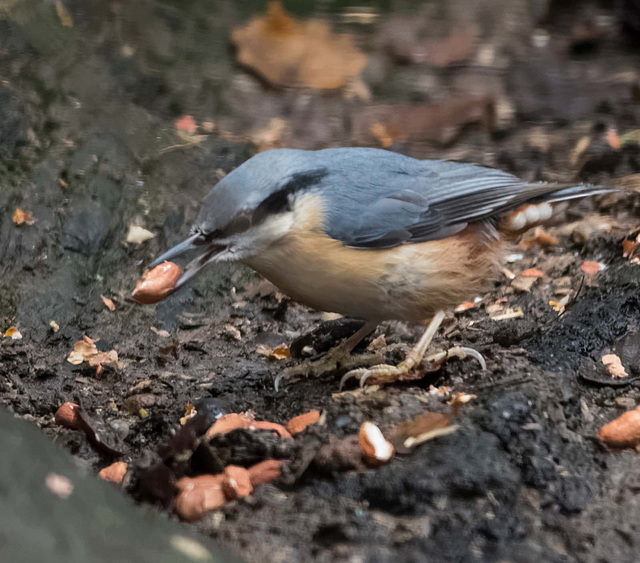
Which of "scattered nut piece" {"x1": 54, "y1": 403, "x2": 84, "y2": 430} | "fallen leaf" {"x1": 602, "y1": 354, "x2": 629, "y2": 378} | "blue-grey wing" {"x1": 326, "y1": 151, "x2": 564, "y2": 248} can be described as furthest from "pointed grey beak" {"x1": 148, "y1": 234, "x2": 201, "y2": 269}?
"fallen leaf" {"x1": 602, "y1": 354, "x2": 629, "y2": 378}

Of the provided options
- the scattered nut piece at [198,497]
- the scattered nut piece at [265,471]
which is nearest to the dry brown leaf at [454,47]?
the scattered nut piece at [265,471]

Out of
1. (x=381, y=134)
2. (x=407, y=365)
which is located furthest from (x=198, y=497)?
(x=381, y=134)

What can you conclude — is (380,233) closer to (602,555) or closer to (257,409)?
(257,409)

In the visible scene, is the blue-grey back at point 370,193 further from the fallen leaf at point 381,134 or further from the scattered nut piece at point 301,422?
the fallen leaf at point 381,134

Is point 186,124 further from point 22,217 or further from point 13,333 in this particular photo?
point 13,333

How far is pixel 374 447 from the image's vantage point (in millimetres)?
1617

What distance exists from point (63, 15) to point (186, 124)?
80 centimetres

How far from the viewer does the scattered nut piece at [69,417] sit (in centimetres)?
219

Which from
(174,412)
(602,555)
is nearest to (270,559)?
(602,555)

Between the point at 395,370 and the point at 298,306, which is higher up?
the point at 395,370

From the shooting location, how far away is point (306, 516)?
1.43 meters

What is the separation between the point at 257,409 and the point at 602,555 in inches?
47.0

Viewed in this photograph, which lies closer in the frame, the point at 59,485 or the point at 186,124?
the point at 59,485

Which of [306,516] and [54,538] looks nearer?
[54,538]
